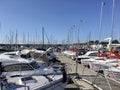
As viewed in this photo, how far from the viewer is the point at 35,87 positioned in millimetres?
8070

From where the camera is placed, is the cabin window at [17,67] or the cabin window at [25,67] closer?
the cabin window at [17,67]

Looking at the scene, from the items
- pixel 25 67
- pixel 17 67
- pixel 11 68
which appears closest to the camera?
pixel 11 68

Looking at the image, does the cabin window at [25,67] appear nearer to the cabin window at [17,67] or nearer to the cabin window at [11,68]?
the cabin window at [17,67]

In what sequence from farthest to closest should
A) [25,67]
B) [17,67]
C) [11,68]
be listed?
[25,67] → [17,67] → [11,68]

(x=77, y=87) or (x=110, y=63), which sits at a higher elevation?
(x=110, y=63)

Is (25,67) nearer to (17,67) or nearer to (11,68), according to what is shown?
(17,67)

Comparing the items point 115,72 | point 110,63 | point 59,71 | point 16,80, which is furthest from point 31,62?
point 110,63

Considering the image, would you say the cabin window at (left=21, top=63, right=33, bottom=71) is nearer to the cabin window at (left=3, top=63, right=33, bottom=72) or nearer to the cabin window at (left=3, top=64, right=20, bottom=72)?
the cabin window at (left=3, top=63, right=33, bottom=72)

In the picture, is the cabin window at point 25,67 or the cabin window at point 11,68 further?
the cabin window at point 25,67

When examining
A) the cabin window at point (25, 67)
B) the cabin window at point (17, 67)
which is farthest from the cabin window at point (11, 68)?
the cabin window at point (25, 67)

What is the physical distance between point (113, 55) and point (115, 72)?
4.18 metres

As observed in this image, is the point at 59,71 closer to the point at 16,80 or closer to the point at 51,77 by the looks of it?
the point at 51,77

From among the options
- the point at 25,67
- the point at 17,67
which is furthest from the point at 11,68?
the point at 25,67

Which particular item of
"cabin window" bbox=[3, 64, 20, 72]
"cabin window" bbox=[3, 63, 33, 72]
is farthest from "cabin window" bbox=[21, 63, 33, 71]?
"cabin window" bbox=[3, 64, 20, 72]
